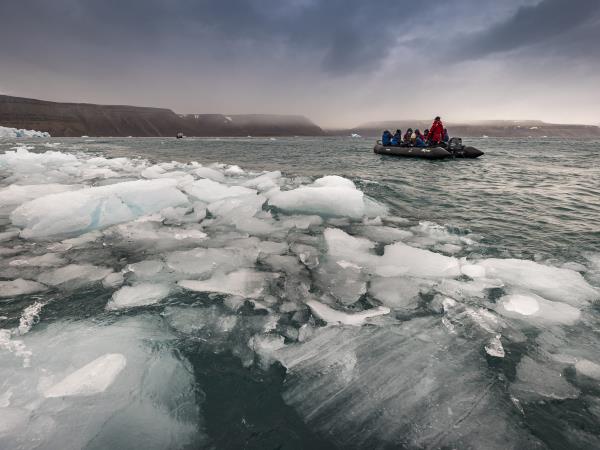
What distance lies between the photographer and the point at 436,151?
1925 centimetres

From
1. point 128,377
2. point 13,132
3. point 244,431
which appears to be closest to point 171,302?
point 128,377

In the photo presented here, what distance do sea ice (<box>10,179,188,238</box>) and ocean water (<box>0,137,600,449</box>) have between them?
0.12 feet

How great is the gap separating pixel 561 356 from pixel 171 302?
3.51 meters

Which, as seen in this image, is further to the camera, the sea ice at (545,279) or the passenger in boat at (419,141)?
the passenger in boat at (419,141)

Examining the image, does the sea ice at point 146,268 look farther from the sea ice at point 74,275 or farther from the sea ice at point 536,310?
the sea ice at point 536,310

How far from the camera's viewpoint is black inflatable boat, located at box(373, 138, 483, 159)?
1933 centimetres

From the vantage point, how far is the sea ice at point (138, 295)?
3047 mm

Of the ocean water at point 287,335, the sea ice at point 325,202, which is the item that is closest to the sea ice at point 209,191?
the sea ice at point 325,202

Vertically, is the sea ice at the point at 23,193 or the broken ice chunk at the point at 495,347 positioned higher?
the sea ice at the point at 23,193

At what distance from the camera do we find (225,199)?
22.9 ft

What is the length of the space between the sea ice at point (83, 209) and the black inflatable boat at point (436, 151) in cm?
1767

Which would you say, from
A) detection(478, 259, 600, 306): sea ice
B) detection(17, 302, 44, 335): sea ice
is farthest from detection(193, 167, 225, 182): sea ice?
detection(478, 259, 600, 306): sea ice

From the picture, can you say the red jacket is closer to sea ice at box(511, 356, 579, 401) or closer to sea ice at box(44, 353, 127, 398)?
sea ice at box(511, 356, 579, 401)

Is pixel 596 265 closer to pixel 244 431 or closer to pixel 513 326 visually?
pixel 513 326
